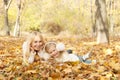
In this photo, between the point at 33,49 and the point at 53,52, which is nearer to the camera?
the point at 53,52

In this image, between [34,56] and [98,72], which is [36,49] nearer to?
[34,56]

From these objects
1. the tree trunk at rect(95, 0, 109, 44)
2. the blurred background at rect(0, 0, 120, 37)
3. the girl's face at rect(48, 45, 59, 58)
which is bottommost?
the blurred background at rect(0, 0, 120, 37)

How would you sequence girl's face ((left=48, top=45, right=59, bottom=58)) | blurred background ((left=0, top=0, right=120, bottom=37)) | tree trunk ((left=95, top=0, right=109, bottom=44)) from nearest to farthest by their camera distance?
girl's face ((left=48, top=45, right=59, bottom=58)) < tree trunk ((left=95, top=0, right=109, bottom=44)) < blurred background ((left=0, top=0, right=120, bottom=37))

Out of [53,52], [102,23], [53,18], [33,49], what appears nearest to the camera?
[53,52]

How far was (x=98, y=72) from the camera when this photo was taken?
6.20 meters

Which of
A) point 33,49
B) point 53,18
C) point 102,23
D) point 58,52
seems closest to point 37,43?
point 33,49

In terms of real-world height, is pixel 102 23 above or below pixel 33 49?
below

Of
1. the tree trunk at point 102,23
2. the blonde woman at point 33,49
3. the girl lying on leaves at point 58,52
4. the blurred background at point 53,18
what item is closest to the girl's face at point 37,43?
the blonde woman at point 33,49

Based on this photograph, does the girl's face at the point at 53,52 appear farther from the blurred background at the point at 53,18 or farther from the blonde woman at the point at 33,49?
the blurred background at the point at 53,18

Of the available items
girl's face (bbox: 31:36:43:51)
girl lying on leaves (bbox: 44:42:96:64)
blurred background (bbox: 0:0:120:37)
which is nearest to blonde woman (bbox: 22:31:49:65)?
girl's face (bbox: 31:36:43:51)

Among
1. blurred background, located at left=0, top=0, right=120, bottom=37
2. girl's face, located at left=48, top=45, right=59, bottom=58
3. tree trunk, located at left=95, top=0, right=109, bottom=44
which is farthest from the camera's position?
blurred background, located at left=0, top=0, right=120, bottom=37

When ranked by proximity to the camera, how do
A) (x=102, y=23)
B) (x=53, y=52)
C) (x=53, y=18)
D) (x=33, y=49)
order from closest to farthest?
(x=53, y=52) < (x=33, y=49) < (x=102, y=23) < (x=53, y=18)

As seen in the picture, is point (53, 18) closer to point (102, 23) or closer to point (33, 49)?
point (102, 23)

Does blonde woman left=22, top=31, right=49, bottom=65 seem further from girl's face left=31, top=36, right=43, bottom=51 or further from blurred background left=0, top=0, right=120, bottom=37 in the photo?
blurred background left=0, top=0, right=120, bottom=37
